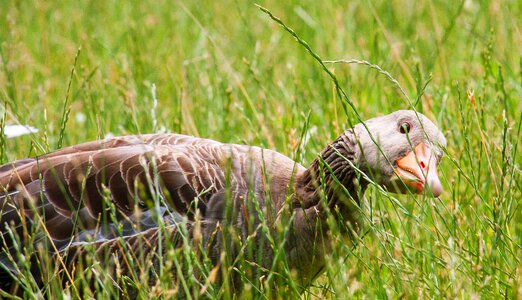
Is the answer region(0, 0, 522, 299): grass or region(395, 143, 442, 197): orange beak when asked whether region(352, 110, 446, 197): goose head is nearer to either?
region(395, 143, 442, 197): orange beak

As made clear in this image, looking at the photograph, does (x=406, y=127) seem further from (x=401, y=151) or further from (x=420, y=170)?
(x=420, y=170)

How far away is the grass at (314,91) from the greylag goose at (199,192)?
0.44 ft

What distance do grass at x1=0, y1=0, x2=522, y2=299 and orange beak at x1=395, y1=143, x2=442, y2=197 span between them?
9 cm

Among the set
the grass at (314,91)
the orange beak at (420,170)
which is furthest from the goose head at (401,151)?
the grass at (314,91)

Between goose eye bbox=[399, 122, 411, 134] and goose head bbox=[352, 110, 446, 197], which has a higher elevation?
goose eye bbox=[399, 122, 411, 134]

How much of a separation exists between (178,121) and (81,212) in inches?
68.1

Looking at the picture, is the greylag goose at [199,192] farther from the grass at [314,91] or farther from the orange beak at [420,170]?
the grass at [314,91]

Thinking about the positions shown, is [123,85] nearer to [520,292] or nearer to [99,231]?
[99,231]

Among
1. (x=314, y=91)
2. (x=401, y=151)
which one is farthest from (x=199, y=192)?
(x=314, y=91)

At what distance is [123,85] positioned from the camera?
20.8ft

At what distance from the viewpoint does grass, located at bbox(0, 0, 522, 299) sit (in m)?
4.03

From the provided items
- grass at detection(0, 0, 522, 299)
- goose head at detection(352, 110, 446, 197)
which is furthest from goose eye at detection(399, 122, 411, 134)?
grass at detection(0, 0, 522, 299)

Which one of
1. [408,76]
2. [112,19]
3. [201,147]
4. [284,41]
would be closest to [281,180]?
[201,147]

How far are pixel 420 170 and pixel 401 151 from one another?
0.56 feet
